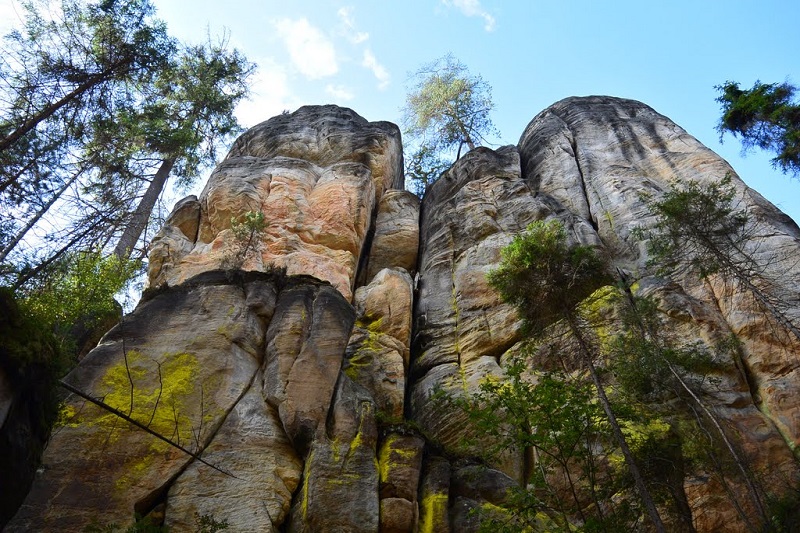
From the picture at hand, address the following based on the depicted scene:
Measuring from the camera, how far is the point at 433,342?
1803cm

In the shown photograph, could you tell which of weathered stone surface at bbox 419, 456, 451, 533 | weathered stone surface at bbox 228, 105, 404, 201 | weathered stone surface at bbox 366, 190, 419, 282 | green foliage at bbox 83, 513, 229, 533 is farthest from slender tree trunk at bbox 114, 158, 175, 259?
weathered stone surface at bbox 419, 456, 451, 533

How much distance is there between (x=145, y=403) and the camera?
12.3 metres

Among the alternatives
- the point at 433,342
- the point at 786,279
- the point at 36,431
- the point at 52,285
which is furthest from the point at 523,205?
the point at 36,431

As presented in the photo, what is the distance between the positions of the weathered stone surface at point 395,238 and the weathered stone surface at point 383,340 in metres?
1.79

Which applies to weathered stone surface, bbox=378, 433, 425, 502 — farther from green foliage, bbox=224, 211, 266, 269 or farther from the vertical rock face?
green foliage, bbox=224, 211, 266, 269

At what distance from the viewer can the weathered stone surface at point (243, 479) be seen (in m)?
10.5

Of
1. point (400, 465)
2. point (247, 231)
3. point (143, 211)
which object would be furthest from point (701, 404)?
point (143, 211)

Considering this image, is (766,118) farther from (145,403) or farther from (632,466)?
(145,403)

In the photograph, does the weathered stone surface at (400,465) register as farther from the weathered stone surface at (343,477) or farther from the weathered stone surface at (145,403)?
the weathered stone surface at (145,403)

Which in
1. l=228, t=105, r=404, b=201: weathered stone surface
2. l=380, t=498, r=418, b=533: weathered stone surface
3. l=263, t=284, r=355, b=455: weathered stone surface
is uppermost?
l=228, t=105, r=404, b=201: weathered stone surface

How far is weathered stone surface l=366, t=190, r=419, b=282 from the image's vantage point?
2280 centimetres

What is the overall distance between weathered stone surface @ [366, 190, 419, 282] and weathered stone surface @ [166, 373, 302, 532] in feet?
34.1

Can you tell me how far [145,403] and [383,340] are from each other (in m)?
7.05

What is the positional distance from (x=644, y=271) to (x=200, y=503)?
44.5 ft
